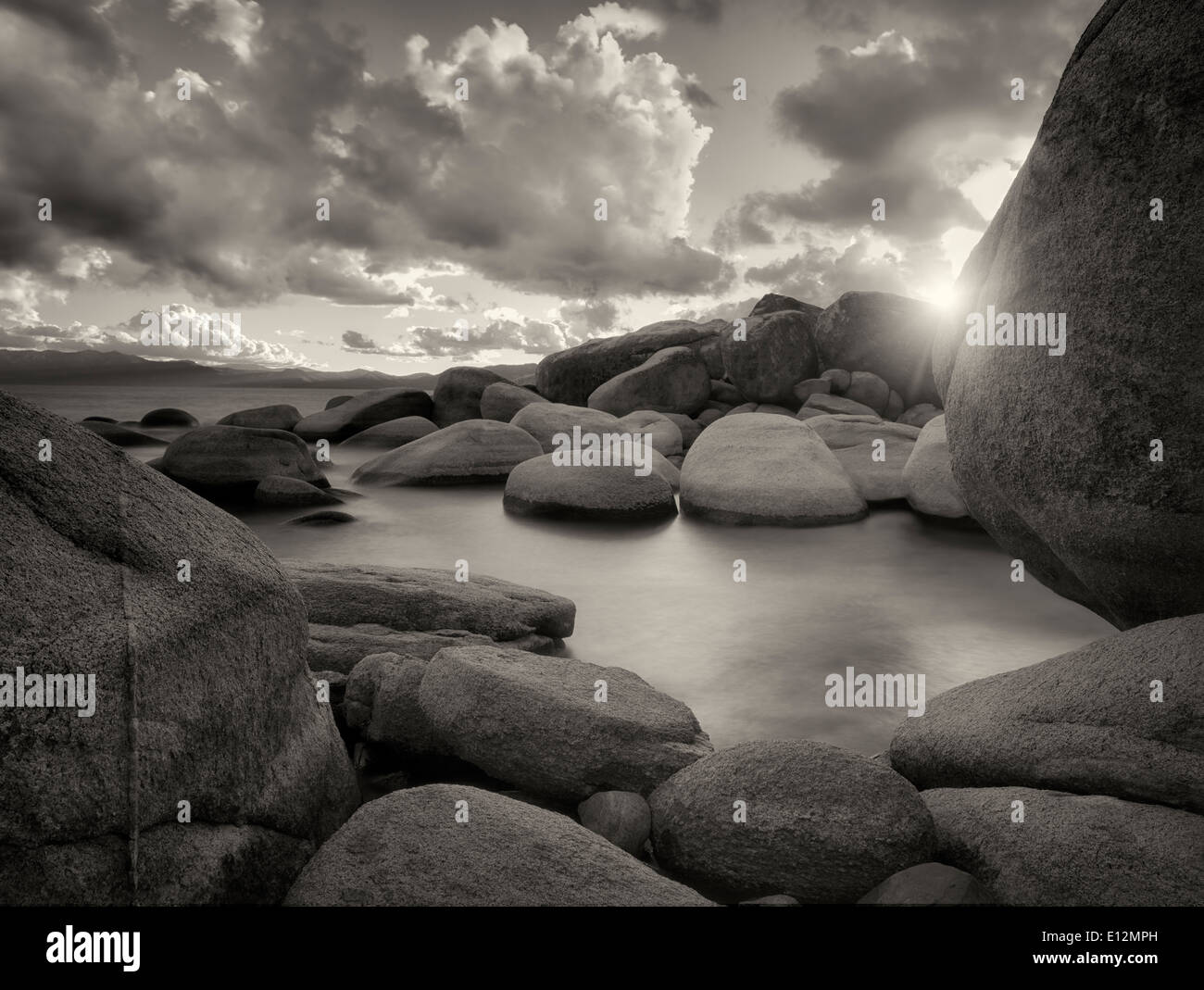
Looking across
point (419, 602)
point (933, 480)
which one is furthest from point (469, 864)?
point (933, 480)

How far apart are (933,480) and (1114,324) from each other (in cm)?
788

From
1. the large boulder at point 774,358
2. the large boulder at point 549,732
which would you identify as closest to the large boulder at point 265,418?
the large boulder at point 774,358

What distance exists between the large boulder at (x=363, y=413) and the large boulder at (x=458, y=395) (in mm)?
508

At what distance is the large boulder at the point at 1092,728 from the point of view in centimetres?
299

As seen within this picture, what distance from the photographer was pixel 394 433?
2192 cm

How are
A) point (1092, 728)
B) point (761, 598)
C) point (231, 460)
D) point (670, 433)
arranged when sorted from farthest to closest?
point (670, 433) → point (231, 460) → point (761, 598) → point (1092, 728)

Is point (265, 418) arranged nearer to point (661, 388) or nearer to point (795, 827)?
point (661, 388)

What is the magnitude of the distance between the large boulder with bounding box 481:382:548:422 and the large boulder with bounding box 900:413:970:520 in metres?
12.8

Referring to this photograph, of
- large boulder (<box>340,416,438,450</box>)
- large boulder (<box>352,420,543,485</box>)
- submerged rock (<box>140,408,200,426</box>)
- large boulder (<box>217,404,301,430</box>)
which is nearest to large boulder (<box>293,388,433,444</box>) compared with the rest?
large boulder (<box>217,404,301,430</box>)

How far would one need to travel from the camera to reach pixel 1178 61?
3121mm

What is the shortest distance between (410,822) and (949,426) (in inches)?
130

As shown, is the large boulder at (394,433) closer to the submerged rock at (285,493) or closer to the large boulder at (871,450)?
the submerged rock at (285,493)

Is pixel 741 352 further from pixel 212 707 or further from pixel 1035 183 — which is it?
pixel 212 707
